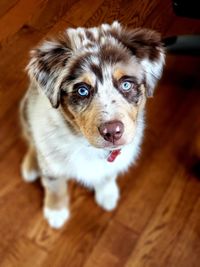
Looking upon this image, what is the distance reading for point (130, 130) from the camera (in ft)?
4.68

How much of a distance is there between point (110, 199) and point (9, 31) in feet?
2.58

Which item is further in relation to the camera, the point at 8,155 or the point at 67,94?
the point at 8,155

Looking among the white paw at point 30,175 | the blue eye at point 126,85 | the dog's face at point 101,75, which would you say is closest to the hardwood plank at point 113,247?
the white paw at point 30,175

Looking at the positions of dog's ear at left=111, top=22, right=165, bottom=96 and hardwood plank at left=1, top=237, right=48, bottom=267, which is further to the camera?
hardwood plank at left=1, top=237, right=48, bottom=267

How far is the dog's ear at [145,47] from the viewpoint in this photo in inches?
58.1

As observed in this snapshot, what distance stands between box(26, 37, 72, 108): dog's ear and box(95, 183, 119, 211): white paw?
1.88 feet

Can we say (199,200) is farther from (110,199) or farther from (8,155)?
(8,155)

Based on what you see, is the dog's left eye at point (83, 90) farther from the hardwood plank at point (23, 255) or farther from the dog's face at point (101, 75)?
the hardwood plank at point (23, 255)

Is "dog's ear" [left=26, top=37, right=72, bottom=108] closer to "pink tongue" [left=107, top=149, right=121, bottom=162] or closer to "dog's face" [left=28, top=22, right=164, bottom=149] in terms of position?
"dog's face" [left=28, top=22, right=164, bottom=149]

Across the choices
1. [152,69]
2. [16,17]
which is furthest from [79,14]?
[152,69]

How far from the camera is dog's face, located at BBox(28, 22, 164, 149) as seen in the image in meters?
1.40

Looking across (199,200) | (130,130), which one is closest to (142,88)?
(130,130)

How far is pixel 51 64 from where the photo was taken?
1.46 m

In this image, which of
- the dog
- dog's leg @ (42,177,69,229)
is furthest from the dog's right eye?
dog's leg @ (42,177,69,229)
